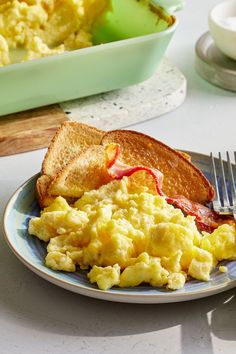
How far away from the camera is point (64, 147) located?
5.34ft

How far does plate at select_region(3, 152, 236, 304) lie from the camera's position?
126 centimetres

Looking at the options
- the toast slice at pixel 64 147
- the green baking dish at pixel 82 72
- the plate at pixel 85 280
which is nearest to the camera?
the plate at pixel 85 280

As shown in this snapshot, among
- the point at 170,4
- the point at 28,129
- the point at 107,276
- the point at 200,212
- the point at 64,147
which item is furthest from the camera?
the point at 170,4

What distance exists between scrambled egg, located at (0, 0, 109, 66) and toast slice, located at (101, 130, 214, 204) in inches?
19.1

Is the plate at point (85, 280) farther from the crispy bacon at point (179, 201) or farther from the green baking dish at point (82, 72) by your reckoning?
the green baking dish at point (82, 72)

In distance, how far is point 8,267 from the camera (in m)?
1.46

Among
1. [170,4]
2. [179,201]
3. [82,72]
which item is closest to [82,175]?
[179,201]

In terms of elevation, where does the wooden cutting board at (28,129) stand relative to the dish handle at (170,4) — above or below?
below

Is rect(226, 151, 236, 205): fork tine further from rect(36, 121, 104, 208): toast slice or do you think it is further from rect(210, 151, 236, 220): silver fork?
rect(36, 121, 104, 208): toast slice

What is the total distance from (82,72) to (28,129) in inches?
7.1

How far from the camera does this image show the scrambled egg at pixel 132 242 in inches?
50.1

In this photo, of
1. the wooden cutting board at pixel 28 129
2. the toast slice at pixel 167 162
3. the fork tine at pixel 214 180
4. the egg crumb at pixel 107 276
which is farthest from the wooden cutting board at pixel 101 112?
the egg crumb at pixel 107 276

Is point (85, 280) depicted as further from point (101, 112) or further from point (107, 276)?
point (101, 112)

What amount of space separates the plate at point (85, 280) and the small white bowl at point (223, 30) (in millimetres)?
882
